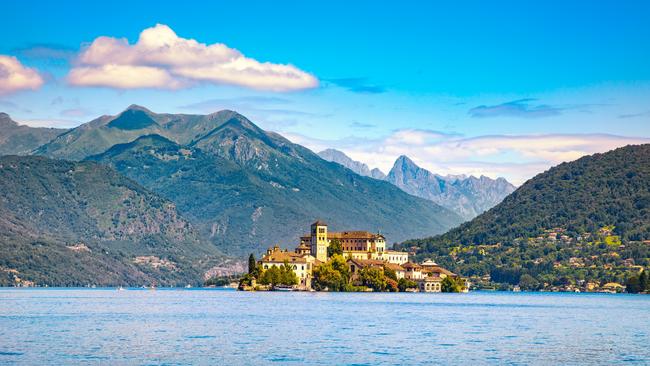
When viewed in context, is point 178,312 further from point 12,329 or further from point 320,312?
point 12,329

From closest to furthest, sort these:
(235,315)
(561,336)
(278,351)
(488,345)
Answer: (278,351)
(488,345)
(561,336)
(235,315)

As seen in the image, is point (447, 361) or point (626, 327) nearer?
point (447, 361)

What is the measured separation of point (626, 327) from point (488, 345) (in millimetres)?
38301

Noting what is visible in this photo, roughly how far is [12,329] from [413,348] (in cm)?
4739

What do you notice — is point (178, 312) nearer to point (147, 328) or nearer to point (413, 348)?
point (147, 328)

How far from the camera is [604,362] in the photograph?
86562 millimetres

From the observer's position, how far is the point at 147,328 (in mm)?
119062

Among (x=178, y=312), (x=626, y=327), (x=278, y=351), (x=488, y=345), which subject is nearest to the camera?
(x=278, y=351)

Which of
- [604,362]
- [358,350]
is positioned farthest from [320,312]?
[604,362]

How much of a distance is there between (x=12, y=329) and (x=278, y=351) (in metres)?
38.6

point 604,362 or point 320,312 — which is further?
point 320,312

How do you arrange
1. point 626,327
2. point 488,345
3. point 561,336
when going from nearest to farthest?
point 488,345
point 561,336
point 626,327

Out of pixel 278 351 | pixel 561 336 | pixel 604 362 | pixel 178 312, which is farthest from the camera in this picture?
pixel 178 312

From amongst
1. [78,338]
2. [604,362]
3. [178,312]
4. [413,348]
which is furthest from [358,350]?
[178,312]
